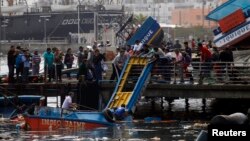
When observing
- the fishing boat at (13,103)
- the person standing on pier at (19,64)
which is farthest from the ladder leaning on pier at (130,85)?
the person standing on pier at (19,64)

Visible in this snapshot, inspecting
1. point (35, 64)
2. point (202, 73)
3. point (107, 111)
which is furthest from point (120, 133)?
point (35, 64)

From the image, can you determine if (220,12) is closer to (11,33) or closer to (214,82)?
(214,82)

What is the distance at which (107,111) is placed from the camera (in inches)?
899

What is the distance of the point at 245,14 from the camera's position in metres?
30.5

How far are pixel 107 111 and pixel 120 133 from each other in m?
1.34

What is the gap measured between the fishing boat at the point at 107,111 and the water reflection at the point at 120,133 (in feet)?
1.02

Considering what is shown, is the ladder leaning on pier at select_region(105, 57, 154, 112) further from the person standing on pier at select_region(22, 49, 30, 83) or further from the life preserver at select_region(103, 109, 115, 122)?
the person standing on pier at select_region(22, 49, 30, 83)

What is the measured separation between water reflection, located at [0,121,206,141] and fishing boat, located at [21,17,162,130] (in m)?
0.31

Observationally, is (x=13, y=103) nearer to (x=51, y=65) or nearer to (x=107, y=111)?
(x=51, y=65)

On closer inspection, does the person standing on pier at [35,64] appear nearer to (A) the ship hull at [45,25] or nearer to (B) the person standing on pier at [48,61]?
(B) the person standing on pier at [48,61]

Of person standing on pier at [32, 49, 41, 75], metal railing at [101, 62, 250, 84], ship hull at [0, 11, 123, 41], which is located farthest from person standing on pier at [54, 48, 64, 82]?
ship hull at [0, 11, 123, 41]

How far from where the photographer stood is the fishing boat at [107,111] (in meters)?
22.7

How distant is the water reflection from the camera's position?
21.0 metres

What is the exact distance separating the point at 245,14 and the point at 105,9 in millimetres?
88933
